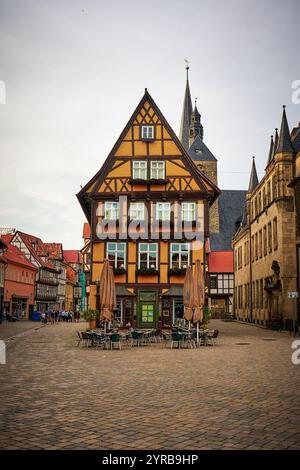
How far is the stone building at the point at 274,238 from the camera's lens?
33.0 meters

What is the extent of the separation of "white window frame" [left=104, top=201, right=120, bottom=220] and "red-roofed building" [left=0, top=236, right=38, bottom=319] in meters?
20.8

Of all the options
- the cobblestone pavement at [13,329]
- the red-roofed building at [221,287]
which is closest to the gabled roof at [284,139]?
the cobblestone pavement at [13,329]

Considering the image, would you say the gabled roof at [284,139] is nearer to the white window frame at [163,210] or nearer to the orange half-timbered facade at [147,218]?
the orange half-timbered facade at [147,218]

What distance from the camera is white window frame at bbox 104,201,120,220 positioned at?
30.5 meters

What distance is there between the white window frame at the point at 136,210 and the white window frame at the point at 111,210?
0.84m

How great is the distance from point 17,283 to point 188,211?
31.4 meters

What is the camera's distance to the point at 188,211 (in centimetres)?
3039

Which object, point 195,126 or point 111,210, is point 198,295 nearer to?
point 111,210

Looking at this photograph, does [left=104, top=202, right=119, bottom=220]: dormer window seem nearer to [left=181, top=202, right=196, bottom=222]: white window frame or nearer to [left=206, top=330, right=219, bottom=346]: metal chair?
[left=181, top=202, right=196, bottom=222]: white window frame

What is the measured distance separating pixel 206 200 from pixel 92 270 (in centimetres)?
804

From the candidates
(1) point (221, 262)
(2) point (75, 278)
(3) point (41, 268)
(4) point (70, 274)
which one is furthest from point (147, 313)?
(2) point (75, 278)
